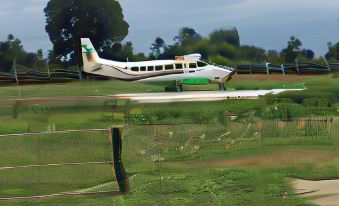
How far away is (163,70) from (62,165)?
31318mm

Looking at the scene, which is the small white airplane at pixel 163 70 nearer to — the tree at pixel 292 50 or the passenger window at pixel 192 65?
the passenger window at pixel 192 65

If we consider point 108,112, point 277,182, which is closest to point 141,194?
point 277,182

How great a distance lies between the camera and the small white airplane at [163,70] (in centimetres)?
4300

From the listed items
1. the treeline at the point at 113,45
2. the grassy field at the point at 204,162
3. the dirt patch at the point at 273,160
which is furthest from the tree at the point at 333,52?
the dirt patch at the point at 273,160

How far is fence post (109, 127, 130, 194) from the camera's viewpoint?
42.7 ft

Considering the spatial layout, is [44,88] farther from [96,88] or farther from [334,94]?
[334,94]

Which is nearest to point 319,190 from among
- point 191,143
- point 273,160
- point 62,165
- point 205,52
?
point 273,160

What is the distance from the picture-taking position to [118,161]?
13.4 meters

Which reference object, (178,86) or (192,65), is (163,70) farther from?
(192,65)

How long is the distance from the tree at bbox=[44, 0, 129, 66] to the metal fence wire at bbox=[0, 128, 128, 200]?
118ft

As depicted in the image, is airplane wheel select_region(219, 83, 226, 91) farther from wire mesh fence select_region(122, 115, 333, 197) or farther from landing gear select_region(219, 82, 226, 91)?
wire mesh fence select_region(122, 115, 333, 197)

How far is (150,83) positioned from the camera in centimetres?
4578

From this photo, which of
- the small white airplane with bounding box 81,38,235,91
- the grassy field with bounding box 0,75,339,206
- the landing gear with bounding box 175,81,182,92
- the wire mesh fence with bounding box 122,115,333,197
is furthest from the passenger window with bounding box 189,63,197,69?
the wire mesh fence with bounding box 122,115,333,197

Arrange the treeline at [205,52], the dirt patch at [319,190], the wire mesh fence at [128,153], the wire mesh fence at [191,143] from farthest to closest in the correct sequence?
the treeline at [205,52] < the wire mesh fence at [191,143] < the wire mesh fence at [128,153] < the dirt patch at [319,190]
